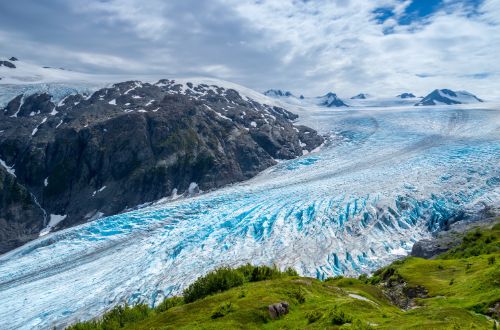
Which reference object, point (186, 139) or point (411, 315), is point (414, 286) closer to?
point (411, 315)

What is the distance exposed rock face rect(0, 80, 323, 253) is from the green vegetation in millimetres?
73482

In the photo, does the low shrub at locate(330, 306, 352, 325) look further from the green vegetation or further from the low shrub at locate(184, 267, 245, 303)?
the low shrub at locate(184, 267, 245, 303)

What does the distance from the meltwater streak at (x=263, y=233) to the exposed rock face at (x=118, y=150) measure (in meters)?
27.4

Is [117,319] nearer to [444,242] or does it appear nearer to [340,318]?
[340,318]

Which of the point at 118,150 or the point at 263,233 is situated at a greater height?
the point at 118,150

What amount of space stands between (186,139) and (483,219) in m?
79.9

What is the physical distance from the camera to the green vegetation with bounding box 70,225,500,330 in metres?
14.8

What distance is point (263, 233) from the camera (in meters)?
55.6

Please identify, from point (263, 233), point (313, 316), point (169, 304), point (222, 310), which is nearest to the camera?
point (313, 316)

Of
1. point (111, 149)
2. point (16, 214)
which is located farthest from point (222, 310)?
point (111, 149)

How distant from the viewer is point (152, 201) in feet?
319

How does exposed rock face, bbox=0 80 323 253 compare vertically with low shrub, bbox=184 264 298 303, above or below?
above

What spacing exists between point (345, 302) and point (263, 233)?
38.1m

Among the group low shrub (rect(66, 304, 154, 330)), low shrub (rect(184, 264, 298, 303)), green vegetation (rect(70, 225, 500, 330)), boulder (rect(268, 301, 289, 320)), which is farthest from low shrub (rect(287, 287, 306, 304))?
Answer: low shrub (rect(66, 304, 154, 330))
